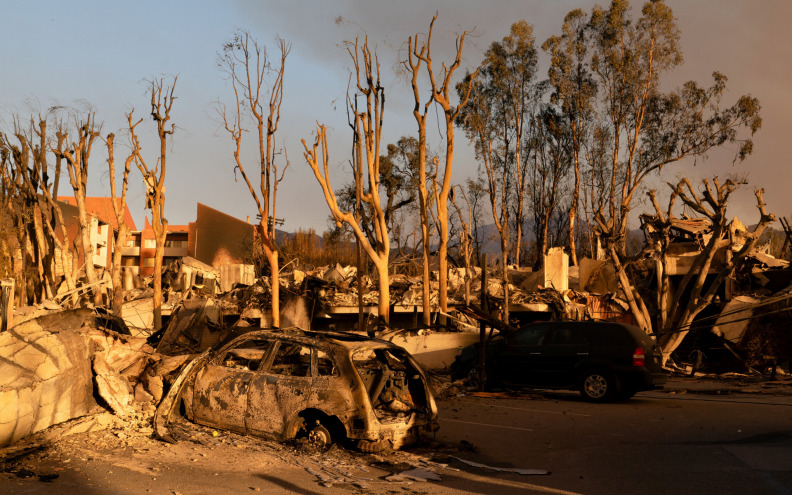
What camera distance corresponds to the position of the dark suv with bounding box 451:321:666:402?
1427 centimetres

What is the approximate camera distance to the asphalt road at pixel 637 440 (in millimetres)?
7617

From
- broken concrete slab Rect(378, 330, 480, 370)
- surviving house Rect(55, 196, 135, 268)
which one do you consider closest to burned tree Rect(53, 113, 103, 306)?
broken concrete slab Rect(378, 330, 480, 370)

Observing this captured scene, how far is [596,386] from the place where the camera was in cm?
1456

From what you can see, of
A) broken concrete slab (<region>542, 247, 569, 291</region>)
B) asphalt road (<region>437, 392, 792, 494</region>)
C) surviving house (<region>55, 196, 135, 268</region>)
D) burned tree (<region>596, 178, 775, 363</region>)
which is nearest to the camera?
asphalt road (<region>437, 392, 792, 494</region>)

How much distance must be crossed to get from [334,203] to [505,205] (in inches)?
997

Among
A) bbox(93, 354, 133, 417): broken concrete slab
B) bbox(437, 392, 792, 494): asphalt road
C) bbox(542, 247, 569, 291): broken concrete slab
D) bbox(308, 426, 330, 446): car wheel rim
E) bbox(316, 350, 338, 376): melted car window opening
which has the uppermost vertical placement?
bbox(542, 247, 569, 291): broken concrete slab

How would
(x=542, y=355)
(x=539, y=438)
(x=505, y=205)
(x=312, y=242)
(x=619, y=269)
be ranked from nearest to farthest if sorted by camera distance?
(x=539, y=438), (x=542, y=355), (x=619, y=269), (x=505, y=205), (x=312, y=242)

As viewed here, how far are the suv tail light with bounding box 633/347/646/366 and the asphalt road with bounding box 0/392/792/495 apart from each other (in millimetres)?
2304

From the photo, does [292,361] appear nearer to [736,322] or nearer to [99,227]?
[736,322]

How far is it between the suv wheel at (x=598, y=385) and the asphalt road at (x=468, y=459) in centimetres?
250

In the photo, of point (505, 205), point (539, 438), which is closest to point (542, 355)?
point (539, 438)

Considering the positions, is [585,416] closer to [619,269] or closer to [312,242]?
[619,269]

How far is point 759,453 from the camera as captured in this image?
8.78 metres

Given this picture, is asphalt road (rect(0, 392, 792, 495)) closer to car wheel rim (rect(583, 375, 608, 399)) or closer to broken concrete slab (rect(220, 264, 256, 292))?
car wheel rim (rect(583, 375, 608, 399))
